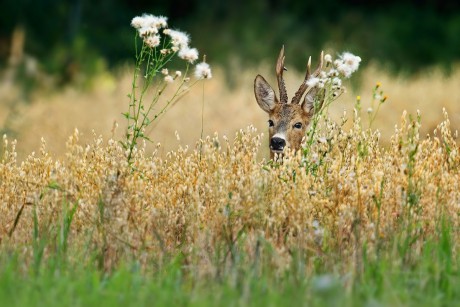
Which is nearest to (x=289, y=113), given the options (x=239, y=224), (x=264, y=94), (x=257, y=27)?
(x=264, y=94)

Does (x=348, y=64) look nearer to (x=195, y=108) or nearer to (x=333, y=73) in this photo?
(x=333, y=73)

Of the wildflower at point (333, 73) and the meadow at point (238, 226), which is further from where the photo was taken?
the wildflower at point (333, 73)

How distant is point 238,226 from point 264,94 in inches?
104

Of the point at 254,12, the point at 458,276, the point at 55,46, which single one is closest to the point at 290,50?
the point at 254,12

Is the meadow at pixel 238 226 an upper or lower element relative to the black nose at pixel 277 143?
lower

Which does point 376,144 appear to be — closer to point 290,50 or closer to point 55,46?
point 55,46

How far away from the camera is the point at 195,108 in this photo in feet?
62.7

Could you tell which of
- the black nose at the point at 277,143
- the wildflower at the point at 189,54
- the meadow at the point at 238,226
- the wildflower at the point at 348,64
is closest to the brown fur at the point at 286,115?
the black nose at the point at 277,143

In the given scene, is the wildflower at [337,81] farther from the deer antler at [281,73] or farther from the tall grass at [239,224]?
the deer antler at [281,73]

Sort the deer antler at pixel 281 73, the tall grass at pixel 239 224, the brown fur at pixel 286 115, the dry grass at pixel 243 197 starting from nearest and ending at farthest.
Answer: the tall grass at pixel 239 224 → the dry grass at pixel 243 197 → the deer antler at pixel 281 73 → the brown fur at pixel 286 115

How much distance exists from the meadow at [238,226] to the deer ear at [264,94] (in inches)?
48.8

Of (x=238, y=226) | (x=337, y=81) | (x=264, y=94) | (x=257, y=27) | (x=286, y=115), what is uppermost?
(x=257, y=27)

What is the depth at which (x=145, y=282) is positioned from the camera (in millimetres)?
5750

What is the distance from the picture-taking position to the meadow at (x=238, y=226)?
5543 mm
